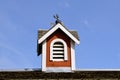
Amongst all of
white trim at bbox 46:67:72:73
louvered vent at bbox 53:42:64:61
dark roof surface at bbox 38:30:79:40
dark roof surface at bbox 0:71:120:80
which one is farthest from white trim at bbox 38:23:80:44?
dark roof surface at bbox 0:71:120:80

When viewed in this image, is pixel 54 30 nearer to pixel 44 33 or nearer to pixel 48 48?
pixel 44 33

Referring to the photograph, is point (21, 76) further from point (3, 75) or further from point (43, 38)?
point (43, 38)

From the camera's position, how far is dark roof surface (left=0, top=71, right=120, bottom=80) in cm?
2281

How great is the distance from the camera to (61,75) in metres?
23.3

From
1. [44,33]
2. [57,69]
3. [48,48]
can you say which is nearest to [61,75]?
[57,69]

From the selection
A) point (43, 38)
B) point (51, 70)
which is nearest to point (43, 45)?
point (43, 38)

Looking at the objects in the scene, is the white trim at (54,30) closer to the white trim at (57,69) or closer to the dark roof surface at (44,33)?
the dark roof surface at (44,33)

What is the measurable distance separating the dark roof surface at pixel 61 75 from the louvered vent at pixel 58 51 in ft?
6.14

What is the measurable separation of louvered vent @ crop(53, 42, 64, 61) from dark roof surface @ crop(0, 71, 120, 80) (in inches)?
73.7

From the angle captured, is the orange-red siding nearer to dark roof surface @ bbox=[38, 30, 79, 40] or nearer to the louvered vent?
the louvered vent

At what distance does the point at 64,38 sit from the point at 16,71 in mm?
4411

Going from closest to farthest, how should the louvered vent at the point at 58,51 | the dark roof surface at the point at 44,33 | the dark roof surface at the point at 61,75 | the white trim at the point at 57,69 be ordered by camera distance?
1. the dark roof surface at the point at 61,75
2. the white trim at the point at 57,69
3. the louvered vent at the point at 58,51
4. the dark roof surface at the point at 44,33

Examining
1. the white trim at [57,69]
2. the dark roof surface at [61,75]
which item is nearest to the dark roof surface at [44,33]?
the white trim at [57,69]

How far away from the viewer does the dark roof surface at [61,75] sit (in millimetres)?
22812
